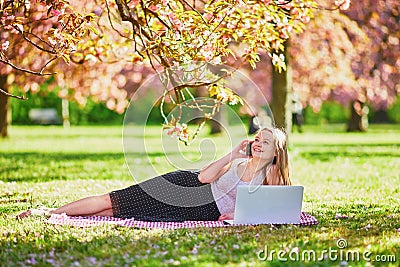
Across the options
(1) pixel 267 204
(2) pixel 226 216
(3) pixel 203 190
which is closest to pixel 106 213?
(3) pixel 203 190

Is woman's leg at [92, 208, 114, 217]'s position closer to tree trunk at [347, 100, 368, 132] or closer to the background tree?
the background tree

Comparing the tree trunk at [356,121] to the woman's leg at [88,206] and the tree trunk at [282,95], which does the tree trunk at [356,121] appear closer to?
the tree trunk at [282,95]

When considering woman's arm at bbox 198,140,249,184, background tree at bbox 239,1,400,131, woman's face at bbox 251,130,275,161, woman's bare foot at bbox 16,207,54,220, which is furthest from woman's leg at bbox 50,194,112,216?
background tree at bbox 239,1,400,131

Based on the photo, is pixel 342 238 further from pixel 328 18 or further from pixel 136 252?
pixel 328 18

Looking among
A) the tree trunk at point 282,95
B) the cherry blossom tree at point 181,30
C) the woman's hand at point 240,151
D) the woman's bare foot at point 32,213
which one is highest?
the cherry blossom tree at point 181,30

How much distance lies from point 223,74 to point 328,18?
804 cm

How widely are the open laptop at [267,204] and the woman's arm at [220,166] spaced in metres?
0.38

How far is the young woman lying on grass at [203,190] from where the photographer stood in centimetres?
491

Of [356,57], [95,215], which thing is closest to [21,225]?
[95,215]

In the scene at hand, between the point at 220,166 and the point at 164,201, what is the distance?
1.56 ft

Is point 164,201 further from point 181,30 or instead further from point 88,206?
point 181,30

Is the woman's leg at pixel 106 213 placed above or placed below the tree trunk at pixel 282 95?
below

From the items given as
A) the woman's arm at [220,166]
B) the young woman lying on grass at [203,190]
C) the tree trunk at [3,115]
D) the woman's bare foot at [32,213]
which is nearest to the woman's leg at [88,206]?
the young woman lying on grass at [203,190]

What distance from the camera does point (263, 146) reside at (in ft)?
16.0
